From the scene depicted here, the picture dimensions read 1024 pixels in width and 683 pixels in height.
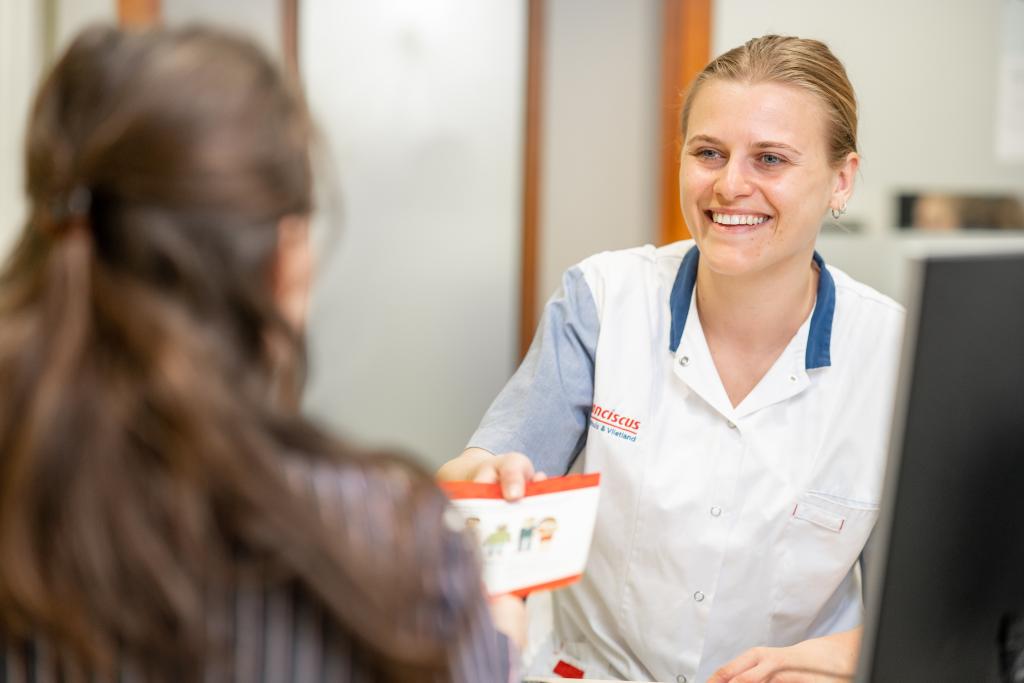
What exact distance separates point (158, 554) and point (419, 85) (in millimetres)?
2477

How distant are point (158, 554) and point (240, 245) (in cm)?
20

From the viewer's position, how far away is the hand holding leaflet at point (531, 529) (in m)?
0.99

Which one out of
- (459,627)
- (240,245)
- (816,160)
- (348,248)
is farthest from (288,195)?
(348,248)

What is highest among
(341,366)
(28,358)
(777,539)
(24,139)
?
(24,139)

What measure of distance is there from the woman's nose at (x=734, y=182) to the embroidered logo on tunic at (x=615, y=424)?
34 cm

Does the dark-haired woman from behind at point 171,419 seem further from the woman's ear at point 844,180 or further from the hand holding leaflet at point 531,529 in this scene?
the woman's ear at point 844,180

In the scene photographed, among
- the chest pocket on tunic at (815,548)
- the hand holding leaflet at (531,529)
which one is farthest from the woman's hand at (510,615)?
the chest pocket on tunic at (815,548)

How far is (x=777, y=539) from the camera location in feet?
4.78

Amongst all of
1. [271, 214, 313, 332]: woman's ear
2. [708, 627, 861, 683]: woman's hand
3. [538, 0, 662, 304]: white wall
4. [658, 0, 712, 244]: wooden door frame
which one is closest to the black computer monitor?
[708, 627, 861, 683]: woman's hand

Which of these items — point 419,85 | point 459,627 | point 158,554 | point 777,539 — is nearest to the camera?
point 158,554

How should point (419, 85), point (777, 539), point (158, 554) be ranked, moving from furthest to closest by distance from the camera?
point (419, 85) < point (777, 539) < point (158, 554)

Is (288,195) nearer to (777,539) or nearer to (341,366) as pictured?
(777,539)

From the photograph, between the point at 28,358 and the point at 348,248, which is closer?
the point at 28,358

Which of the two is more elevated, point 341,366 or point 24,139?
point 24,139
